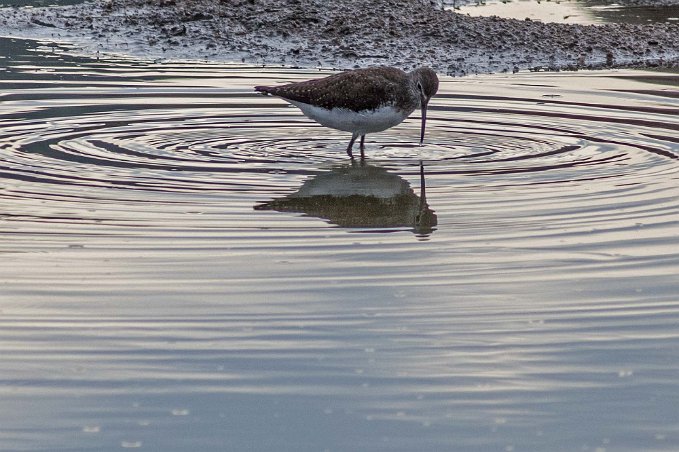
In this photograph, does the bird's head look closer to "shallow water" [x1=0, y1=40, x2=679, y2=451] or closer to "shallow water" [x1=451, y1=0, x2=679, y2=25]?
"shallow water" [x1=0, y1=40, x2=679, y2=451]

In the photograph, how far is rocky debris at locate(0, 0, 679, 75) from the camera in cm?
1831

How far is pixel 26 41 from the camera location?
64.9 ft

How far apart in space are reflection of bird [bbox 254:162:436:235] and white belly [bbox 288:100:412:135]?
0.94 meters

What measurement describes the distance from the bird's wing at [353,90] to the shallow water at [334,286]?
0.49m

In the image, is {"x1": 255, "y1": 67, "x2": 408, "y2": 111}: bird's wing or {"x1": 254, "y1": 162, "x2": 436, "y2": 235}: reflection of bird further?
{"x1": 255, "y1": 67, "x2": 408, "y2": 111}: bird's wing

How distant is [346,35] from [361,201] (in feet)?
31.9

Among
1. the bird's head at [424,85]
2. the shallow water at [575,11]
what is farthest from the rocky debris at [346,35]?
the bird's head at [424,85]

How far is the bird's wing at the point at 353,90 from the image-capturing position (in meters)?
12.3

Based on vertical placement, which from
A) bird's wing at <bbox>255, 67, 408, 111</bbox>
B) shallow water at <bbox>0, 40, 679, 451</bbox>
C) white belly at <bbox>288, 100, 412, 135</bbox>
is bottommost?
shallow water at <bbox>0, 40, 679, 451</bbox>

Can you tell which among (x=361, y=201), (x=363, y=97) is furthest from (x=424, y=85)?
(x=361, y=201)

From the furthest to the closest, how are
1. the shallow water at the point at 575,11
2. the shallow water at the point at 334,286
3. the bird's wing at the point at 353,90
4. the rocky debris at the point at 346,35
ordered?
the shallow water at the point at 575,11, the rocky debris at the point at 346,35, the bird's wing at the point at 353,90, the shallow water at the point at 334,286

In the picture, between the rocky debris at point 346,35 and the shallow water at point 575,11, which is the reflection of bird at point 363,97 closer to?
the rocky debris at point 346,35

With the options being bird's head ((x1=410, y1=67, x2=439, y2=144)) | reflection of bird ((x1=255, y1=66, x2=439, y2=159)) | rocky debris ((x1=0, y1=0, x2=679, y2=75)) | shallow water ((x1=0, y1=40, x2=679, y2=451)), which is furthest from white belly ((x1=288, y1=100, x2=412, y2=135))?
rocky debris ((x1=0, y1=0, x2=679, y2=75))

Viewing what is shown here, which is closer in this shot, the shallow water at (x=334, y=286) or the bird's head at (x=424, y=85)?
the shallow water at (x=334, y=286)
